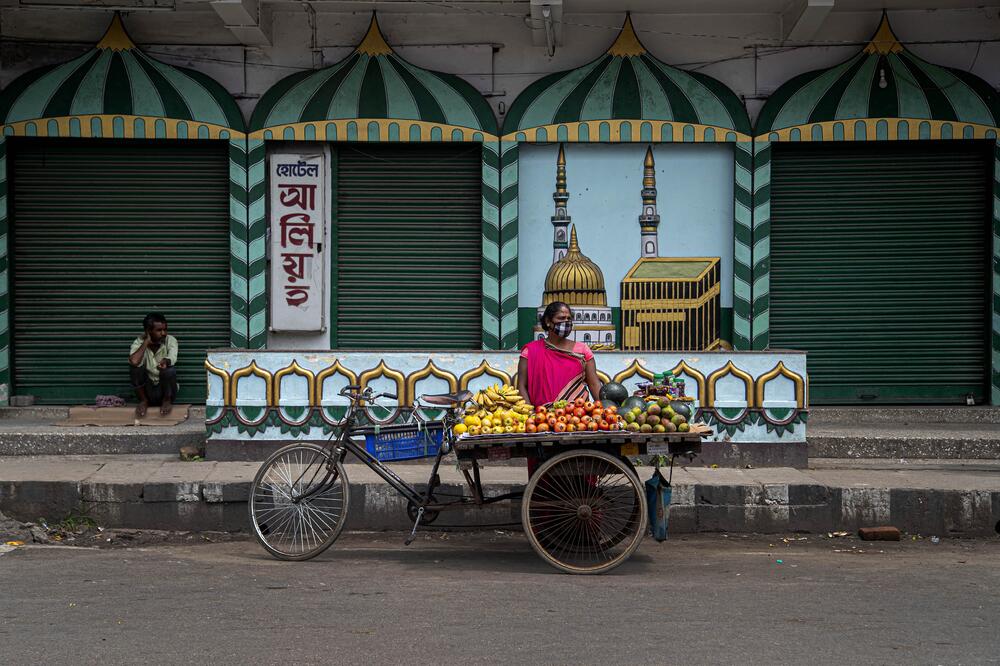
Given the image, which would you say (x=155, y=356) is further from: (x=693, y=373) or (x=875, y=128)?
(x=875, y=128)

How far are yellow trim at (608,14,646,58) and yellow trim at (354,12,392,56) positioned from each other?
223 centimetres

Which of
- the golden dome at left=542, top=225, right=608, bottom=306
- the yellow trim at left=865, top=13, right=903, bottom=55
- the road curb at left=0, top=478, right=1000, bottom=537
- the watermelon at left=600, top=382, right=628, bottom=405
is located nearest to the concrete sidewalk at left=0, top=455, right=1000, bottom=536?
the road curb at left=0, top=478, right=1000, bottom=537

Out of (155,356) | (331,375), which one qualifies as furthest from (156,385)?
(331,375)

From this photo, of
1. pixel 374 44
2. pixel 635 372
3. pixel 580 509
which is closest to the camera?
Result: pixel 580 509

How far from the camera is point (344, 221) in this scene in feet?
35.1

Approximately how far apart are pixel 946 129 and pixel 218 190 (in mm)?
7221

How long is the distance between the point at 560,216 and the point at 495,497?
4.78 m

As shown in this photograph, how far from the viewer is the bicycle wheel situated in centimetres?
638

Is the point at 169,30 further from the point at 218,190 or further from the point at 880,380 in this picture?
the point at 880,380

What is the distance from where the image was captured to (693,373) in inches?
345

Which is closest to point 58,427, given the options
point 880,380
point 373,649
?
point 373,649

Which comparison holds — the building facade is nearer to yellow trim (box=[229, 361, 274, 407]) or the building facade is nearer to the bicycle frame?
yellow trim (box=[229, 361, 274, 407])

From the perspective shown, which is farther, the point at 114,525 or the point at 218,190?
the point at 218,190

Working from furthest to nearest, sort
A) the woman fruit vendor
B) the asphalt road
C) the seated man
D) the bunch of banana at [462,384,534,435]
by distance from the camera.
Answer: the seated man → the woman fruit vendor → the bunch of banana at [462,384,534,435] → the asphalt road
